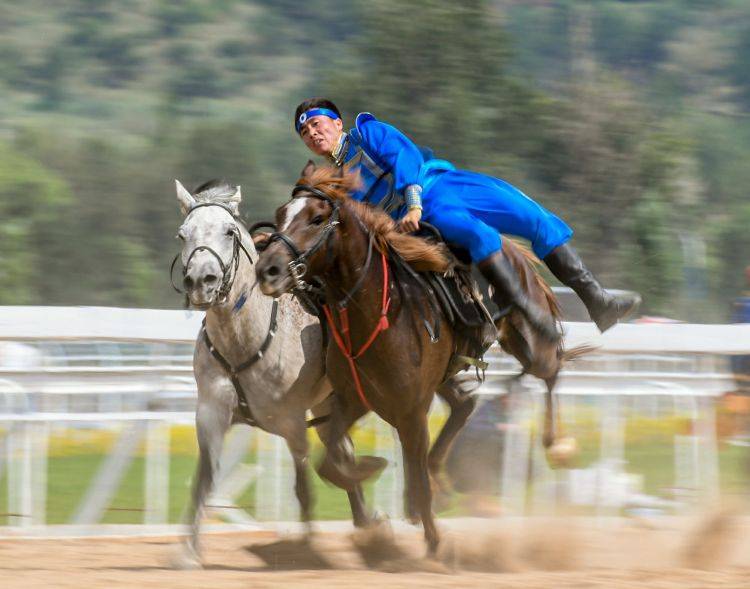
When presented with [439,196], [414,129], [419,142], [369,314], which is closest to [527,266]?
[439,196]

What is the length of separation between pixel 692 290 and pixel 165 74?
325 feet

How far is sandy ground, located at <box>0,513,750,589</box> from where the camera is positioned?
599 centimetres

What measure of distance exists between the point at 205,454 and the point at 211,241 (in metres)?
1.08

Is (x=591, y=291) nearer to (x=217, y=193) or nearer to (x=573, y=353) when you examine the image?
(x=573, y=353)

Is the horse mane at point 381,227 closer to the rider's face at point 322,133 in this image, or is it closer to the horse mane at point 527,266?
the rider's face at point 322,133

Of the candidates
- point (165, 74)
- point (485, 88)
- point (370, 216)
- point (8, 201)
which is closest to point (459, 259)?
point (370, 216)

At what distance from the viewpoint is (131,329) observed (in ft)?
26.2

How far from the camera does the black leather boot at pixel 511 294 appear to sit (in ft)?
22.5

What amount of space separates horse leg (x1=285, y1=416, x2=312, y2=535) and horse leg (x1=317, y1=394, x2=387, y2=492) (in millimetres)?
202

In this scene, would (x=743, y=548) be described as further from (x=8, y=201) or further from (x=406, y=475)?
(x=8, y=201)

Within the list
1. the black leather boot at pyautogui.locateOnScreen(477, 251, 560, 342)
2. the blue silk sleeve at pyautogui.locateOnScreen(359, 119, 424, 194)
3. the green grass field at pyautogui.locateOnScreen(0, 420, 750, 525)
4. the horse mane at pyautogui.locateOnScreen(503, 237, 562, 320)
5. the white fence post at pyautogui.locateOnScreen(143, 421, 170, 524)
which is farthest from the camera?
the green grass field at pyautogui.locateOnScreen(0, 420, 750, 525)

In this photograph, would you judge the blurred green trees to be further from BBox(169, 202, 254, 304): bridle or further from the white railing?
BBox(169, 202, 254, 304): bridle

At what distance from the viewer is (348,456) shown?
6.69m

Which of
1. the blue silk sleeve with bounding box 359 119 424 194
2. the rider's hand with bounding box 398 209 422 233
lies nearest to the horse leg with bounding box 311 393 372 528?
the rider's hand with bounding box 398 209 422 233
